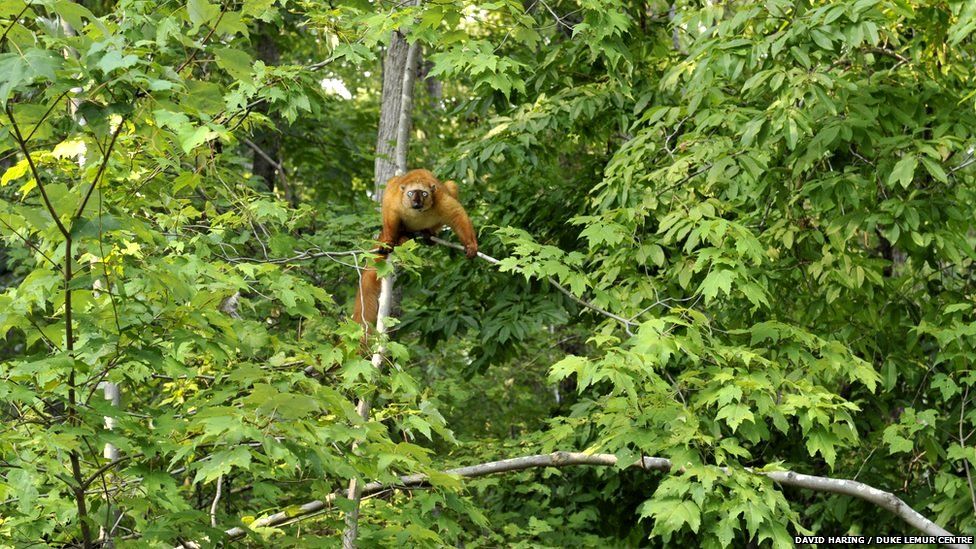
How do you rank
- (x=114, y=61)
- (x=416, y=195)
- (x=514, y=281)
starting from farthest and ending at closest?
(x=514, y=281) < (x=416, y=195) < (x=114, y=61)

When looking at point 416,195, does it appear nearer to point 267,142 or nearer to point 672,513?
point 672,513

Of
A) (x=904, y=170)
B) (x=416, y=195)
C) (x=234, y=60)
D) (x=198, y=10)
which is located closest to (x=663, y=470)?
(x=904, y=170)

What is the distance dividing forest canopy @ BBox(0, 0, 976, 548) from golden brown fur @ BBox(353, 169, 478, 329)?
1.08 ft

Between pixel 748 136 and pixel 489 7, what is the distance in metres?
1.55

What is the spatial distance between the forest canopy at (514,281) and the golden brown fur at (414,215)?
1.08ft

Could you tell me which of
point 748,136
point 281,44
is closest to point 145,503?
point 748,136

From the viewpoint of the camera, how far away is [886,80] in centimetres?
628

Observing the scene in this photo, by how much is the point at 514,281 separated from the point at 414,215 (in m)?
1.10

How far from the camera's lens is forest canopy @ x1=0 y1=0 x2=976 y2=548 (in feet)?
10.6

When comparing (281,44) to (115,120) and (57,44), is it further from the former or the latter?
(57,44)

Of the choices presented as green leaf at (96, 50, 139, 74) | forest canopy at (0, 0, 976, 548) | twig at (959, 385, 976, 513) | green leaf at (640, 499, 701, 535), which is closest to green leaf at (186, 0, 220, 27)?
forest canopy at (0, 0, 976, 548)

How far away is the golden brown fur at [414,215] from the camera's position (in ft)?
19.6

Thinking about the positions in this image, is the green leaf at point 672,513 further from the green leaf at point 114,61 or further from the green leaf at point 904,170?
the green leaf at point 114,61

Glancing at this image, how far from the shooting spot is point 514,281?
22.8 feet
